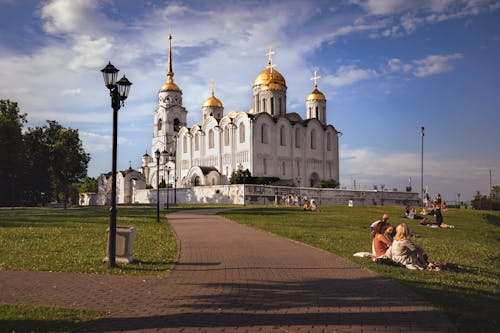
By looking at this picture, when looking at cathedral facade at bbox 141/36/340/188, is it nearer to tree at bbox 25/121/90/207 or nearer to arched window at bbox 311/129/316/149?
arched window at bbox 311/129/316/149

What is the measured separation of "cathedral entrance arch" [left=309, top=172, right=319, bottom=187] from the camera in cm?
7638

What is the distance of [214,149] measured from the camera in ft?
247

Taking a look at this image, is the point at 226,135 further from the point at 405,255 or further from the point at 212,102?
the point at 405,255

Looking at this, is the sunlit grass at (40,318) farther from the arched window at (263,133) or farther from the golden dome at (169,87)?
the golden dome at (169,87)

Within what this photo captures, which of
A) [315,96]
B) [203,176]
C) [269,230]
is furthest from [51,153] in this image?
[269,230]

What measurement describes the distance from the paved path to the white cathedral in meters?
57.1

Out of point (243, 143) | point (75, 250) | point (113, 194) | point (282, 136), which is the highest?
point (282, 136)

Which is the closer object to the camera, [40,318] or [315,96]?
[40,318]

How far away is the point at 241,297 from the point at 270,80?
70062 millimetres

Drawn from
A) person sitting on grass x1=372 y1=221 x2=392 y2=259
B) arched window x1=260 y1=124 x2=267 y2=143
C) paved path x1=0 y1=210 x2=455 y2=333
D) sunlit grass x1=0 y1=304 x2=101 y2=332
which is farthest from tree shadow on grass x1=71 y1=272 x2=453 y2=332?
arched window x1=260 y1=124 x2=267 y2=143

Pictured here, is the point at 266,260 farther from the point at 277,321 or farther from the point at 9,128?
the point at 9,128

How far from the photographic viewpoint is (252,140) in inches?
2707

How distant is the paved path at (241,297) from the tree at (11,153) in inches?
1740

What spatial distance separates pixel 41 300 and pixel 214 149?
67724 millimetres
